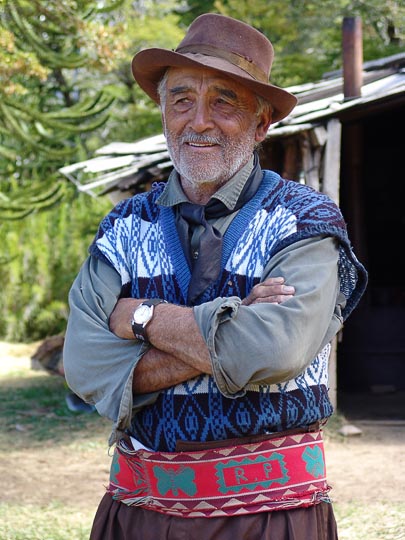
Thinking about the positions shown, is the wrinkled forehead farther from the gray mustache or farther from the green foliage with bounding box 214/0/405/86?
the green foliage with bounding box 214/0/405/86

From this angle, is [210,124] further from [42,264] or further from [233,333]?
[42,264]

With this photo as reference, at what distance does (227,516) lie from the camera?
225 centimetres

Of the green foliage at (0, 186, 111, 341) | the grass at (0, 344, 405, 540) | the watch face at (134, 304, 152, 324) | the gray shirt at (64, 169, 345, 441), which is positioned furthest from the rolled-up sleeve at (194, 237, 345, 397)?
the green foliage at (0, 186, 111, 341)

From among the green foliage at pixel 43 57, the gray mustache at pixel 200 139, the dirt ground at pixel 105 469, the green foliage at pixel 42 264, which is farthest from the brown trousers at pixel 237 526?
the green foliage at pixel 42 264

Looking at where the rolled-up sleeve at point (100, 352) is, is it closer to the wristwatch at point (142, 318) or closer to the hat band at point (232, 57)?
the wristwatch at point (142, 318)

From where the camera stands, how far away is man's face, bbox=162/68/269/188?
2.41m

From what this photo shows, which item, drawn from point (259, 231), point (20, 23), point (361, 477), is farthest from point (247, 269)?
point (20, 23)

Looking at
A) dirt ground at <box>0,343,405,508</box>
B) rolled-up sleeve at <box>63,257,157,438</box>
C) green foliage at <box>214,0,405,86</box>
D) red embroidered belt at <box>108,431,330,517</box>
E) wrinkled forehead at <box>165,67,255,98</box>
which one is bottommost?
dirt ground at <box>0,343,405,508</box>

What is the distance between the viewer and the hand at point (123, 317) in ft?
7.61

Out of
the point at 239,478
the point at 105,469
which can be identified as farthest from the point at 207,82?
the point at 105,469

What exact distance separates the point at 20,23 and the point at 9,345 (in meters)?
7.10

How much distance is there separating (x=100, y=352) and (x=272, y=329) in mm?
477

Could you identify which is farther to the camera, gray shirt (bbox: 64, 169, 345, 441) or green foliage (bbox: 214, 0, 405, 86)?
green foliage (bbox: 214, 0, 405, 86)

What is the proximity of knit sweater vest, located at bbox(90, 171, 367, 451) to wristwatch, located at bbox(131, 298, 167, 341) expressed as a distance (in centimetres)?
9
